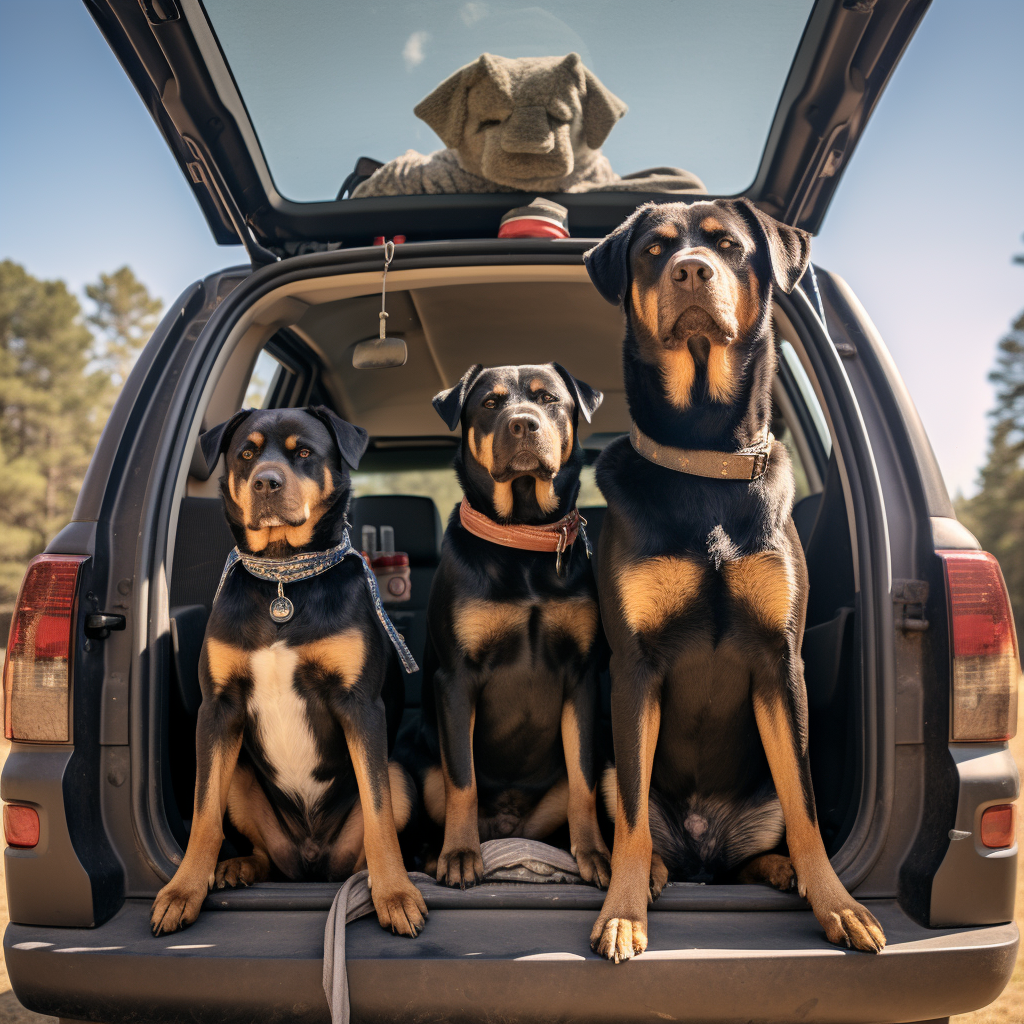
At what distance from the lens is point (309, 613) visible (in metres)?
2.33

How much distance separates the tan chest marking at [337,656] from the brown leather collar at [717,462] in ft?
3.38

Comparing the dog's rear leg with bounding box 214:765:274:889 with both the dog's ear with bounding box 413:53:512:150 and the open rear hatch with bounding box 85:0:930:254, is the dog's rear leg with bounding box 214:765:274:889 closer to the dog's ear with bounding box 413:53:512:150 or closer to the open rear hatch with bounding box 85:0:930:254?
the open rear hatch with bounding box 85:0:930:254

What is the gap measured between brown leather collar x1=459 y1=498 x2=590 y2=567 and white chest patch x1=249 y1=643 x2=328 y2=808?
2.27ft

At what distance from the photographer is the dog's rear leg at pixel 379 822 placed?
1909 mm

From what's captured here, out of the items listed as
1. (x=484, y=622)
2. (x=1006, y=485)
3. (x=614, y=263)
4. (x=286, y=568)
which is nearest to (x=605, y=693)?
(x=484, y=622)

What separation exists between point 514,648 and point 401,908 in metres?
0.85

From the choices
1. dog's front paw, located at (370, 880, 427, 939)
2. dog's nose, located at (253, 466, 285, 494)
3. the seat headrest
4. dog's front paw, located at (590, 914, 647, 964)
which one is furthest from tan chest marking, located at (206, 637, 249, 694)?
the seat headrest

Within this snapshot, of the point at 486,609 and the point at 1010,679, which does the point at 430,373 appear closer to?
the point at 486,609

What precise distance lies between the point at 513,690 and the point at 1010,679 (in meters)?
1.36

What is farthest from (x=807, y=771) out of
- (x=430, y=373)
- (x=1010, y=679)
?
(x=430, y=373)

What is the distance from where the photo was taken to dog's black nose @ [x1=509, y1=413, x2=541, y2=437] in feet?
8.32

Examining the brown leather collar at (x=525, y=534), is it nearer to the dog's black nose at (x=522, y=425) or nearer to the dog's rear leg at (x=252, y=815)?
the dog's black nose at (x=522, y=425)

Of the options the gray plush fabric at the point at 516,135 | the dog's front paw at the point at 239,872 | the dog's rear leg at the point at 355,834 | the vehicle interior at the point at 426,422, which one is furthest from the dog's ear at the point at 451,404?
the dog's front paw at the point at 239,872

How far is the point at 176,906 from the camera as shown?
1924 mm
